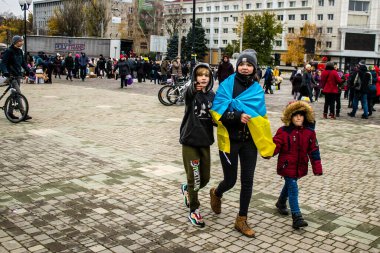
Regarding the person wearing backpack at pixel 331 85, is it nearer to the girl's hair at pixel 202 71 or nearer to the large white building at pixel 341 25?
the girl's hair at pixel 202 71

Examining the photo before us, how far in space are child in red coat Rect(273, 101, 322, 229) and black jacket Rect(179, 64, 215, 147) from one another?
81 cm

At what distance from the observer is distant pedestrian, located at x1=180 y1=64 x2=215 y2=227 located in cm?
484

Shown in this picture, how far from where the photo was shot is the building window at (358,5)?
282ft

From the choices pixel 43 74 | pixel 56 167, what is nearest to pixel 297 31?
Result: pixel 43 74

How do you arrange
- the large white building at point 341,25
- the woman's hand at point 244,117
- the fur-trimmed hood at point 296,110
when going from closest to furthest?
1. the woman's hand at point 244,117
2. the fur-trimmed hood at point 296,110
3. the large white building at point 341,25

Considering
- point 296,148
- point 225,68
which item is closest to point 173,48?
point 225,68

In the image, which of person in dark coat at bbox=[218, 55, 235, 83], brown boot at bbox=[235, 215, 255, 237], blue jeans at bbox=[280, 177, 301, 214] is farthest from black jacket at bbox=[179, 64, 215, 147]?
person in dark coat at bbox=[218, 55, 235, 83]

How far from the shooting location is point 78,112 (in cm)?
1409

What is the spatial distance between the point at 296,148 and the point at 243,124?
0.79 m

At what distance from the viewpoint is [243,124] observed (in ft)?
15.4

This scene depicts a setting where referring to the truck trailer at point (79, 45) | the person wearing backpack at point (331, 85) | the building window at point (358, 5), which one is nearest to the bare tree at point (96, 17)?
the truck trailer at point (79, 45)

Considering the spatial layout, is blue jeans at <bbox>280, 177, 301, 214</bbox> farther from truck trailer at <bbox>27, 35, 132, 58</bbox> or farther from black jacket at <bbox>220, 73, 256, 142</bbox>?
truck trailer at <bbox>27, 35, 132, 58</bbox>

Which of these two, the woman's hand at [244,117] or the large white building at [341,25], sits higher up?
the large white building at [341,25]

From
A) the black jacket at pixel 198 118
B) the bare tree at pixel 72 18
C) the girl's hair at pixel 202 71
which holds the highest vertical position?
the bare tree at pixel 72 18
